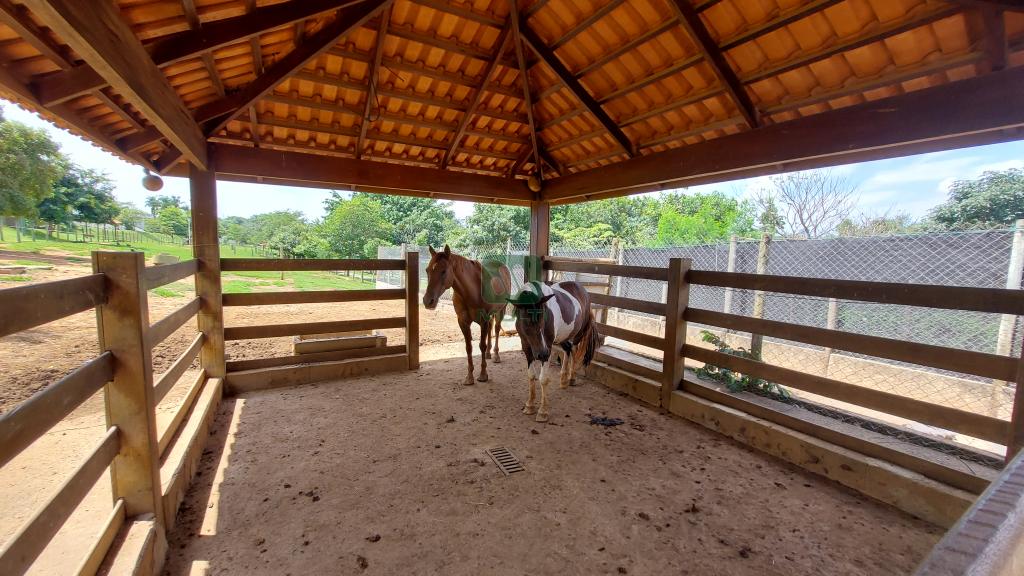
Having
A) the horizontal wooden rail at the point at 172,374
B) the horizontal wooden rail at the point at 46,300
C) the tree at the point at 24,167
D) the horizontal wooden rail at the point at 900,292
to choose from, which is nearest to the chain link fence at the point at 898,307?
the horizontal wooden rail at the point at 900,292

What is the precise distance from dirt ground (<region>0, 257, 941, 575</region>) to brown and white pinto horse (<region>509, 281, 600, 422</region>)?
0.49 metres

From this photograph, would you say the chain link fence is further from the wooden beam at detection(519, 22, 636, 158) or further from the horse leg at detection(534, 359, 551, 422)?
the wooden beam at detection(519, 22, 636, 158)

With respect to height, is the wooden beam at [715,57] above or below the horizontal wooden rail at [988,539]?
above

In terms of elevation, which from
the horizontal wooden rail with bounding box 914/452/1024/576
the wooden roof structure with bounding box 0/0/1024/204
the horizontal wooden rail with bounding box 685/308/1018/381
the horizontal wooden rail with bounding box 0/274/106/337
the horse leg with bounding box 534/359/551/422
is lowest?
the horse leg with bounding box 534/359/551/422

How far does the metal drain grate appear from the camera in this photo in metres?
2.83

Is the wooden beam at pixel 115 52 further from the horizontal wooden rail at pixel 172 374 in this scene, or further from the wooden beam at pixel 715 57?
the wooden beam at pixel 715 57

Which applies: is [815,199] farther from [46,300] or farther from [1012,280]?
[46,300]

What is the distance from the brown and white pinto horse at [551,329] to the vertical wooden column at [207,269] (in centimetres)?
329

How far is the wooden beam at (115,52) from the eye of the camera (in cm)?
159

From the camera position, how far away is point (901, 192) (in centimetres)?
2139

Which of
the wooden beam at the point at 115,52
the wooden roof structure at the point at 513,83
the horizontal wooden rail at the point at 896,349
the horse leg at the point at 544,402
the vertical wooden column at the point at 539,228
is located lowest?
the horse leg at the point at 544,402

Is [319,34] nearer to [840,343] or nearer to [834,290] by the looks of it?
[834,290]

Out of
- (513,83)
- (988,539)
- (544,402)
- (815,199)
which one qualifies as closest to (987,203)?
(815,199)

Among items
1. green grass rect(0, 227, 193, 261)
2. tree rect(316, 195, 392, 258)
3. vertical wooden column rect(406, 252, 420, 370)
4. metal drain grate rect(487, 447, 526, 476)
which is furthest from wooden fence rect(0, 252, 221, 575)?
tree rect(316, 195, 392, 258)
